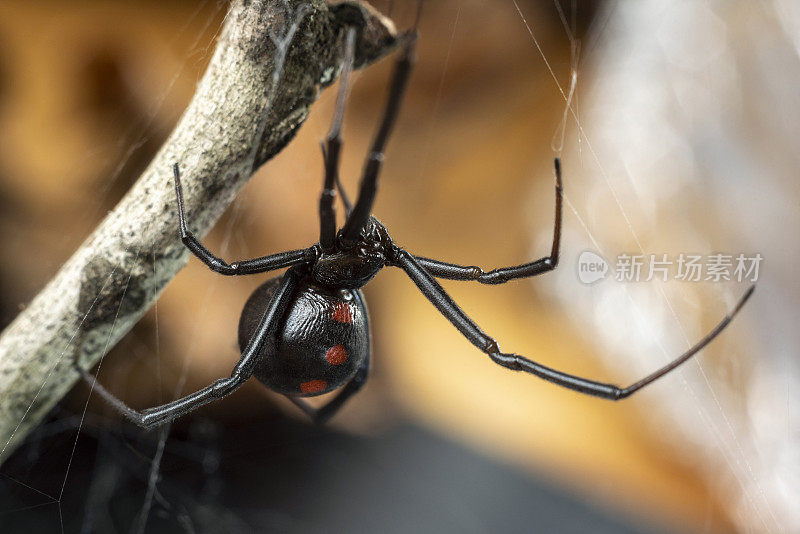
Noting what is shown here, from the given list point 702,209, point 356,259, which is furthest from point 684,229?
point 356,259

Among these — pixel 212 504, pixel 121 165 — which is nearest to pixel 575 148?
pixel 121 165

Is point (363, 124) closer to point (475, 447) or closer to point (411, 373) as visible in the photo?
point (411, 373)

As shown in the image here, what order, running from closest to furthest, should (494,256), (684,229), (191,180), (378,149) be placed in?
(378,149), (191,180), (684,229), (494,256)

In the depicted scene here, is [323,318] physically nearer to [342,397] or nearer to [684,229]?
[342,397]

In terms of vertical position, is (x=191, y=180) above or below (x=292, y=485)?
above

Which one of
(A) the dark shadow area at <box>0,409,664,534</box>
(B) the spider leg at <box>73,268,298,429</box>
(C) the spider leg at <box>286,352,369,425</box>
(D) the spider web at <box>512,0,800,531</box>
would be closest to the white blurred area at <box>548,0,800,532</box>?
(D) the spider web at <box>512,0,800,531</box>

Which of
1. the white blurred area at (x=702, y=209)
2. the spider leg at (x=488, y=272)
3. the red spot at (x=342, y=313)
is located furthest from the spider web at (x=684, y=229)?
the red spot at (x=342, y=313)
